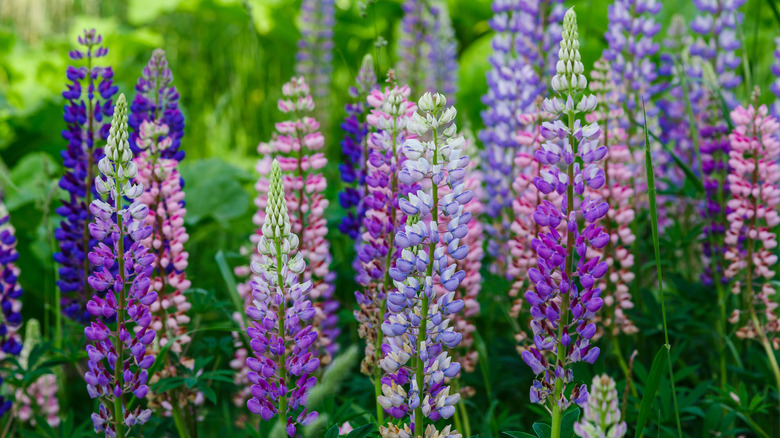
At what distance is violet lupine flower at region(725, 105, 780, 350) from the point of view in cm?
252

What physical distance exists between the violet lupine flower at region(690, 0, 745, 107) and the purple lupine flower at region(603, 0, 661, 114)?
0.37 m

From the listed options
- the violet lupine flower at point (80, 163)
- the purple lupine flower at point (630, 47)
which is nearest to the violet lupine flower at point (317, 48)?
the purple lupine flower at point (630, 47)

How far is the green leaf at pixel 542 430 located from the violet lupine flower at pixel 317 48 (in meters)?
3.71

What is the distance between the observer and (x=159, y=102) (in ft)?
8.54

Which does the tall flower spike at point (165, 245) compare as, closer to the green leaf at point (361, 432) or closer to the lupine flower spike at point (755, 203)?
the green leaf at point (361, 432)

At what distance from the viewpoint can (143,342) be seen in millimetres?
1950

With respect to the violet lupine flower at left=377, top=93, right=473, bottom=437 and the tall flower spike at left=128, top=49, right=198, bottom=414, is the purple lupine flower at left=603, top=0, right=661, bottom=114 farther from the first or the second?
the tall flower spike at left=128, top=49, right=198, bottom=414

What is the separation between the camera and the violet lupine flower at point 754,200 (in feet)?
8.27

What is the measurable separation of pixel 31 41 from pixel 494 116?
5.65 meters

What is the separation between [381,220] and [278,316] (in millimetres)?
507

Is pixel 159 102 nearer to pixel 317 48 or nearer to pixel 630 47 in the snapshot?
pixel 630 47

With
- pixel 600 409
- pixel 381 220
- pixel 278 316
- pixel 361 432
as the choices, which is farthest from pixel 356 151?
pixel 600 409

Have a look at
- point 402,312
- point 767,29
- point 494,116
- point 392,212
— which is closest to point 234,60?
point 494,116

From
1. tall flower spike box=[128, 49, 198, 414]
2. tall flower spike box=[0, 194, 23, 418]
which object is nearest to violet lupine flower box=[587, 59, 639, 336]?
tall flower spike box=[128, 49, 198, 414]
